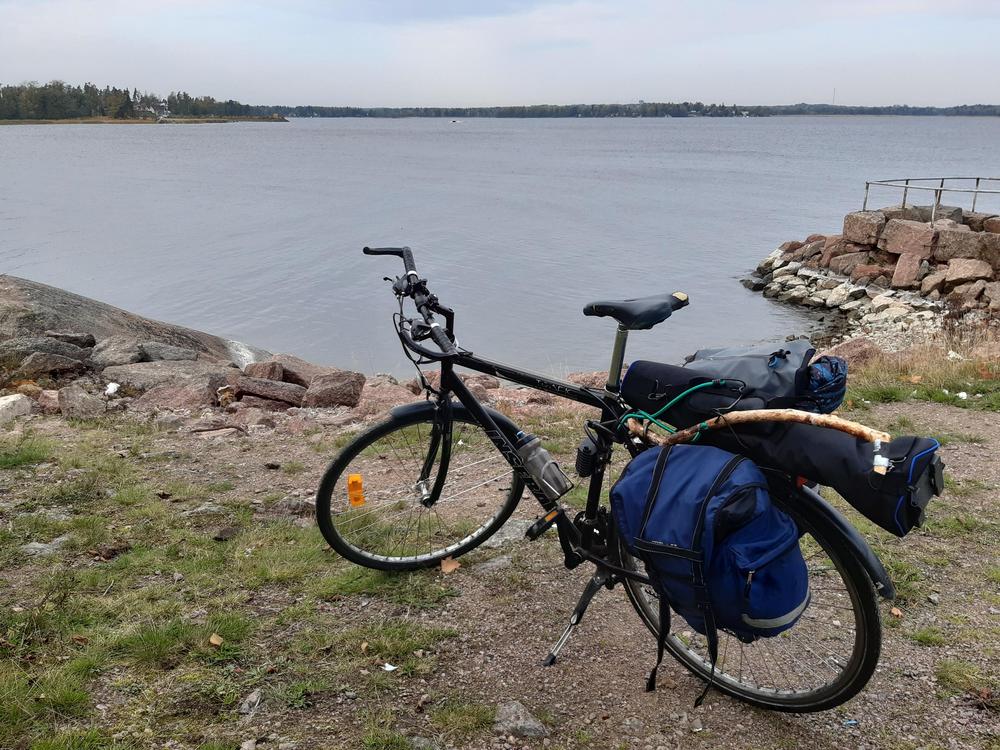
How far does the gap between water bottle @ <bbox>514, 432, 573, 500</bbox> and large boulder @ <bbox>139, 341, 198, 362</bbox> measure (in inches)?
322

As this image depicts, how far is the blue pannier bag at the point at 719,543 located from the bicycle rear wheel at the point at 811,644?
7.7 inches

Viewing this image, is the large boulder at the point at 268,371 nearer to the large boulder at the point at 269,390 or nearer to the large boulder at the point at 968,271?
the large boulder at the point at 269,390

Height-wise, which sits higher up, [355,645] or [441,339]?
[441,339]

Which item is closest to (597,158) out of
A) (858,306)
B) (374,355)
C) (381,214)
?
(381,214)

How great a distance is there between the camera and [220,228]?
35406 millimetres

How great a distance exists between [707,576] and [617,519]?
0.41 meters

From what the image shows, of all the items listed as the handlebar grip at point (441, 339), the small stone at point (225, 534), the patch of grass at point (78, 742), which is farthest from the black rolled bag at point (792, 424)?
the small stone at point (225, 534)

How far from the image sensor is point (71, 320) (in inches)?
464

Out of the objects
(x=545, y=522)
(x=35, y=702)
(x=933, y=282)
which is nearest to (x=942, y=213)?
(x=933, y=282)

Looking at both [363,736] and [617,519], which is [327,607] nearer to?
[363,736]

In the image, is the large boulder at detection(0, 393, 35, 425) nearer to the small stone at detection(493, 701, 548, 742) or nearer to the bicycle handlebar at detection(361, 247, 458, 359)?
the bicycle handlebar at detection(361, 247, 458, 359)

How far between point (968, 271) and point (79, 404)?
862 inches

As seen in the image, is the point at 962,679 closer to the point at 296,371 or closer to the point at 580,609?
the point at 580,609

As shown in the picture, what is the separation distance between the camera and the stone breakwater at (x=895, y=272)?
20.8m
